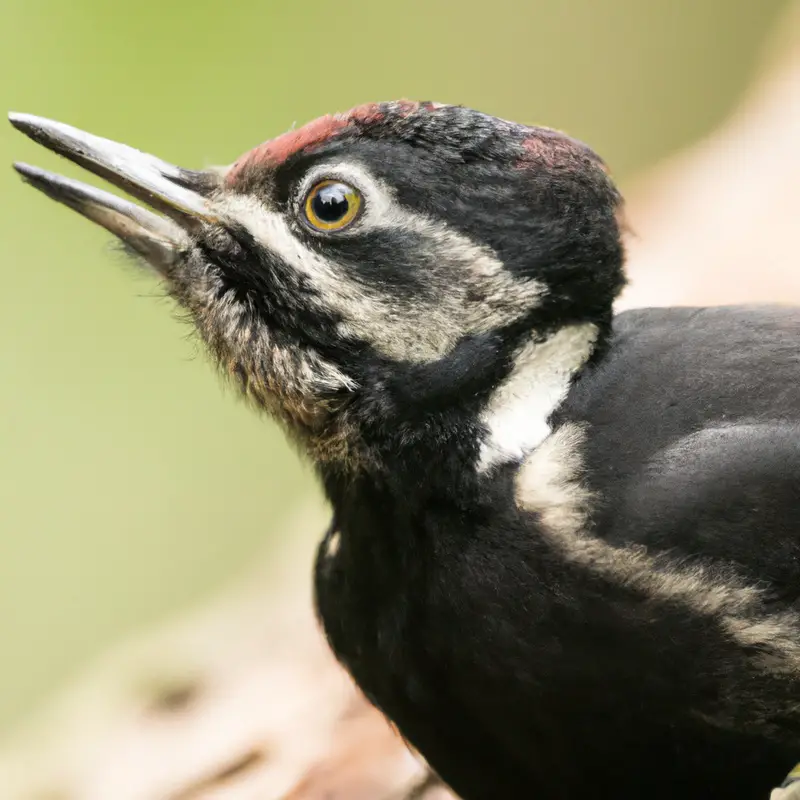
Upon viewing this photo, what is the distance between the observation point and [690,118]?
621 cm

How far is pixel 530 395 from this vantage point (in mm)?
1565

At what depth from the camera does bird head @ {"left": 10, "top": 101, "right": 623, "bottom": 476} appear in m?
1.54

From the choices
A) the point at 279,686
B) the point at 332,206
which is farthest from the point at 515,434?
the point at 279,686

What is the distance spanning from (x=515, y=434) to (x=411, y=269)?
0.87ft

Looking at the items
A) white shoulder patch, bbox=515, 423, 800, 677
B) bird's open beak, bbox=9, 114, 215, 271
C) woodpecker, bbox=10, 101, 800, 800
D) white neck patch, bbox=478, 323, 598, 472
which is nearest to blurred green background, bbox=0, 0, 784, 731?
bird's open beak, bbox=9, 114, 215, 271

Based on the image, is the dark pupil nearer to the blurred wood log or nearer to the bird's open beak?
the bird's open beak

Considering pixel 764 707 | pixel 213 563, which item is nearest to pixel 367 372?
pixel 764 707

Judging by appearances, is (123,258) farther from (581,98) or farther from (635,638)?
(581,98)

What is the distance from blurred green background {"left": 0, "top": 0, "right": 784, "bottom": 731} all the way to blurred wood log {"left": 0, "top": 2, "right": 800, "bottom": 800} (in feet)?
2.80

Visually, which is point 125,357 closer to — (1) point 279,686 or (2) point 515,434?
(1) point 279,686

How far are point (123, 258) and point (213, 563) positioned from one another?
2905mm

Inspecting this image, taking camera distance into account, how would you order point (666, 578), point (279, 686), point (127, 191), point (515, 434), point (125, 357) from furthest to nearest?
point (125, 357) → point (279, 686) → point (127, 191) → point (515, 434) → point (666, 578)

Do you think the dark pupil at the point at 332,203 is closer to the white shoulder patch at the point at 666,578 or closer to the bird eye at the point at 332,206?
the bird eye at the point at 332,206

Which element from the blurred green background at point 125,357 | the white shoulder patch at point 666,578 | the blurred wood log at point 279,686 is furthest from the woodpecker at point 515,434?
the blurred green background at point 125,357
